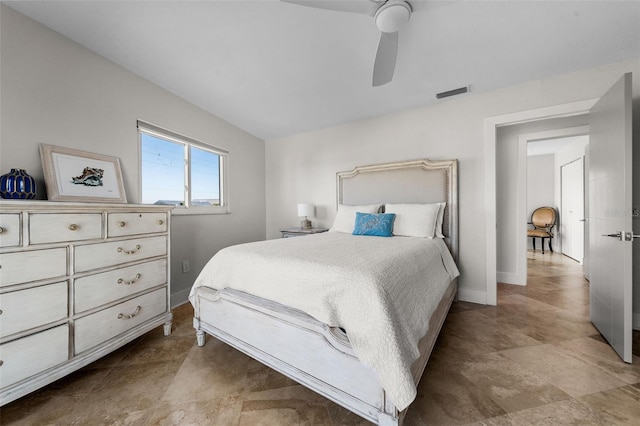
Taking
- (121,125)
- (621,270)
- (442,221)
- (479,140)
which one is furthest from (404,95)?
(121,125)

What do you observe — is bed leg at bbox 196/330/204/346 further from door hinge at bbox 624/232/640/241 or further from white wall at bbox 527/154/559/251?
white wall at bbox 527/154/559/251

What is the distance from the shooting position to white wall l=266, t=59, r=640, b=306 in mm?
2324

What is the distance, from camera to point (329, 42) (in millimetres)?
1908

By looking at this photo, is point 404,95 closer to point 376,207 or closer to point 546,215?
point 376,207

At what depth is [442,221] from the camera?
276cm

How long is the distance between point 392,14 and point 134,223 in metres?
2.30

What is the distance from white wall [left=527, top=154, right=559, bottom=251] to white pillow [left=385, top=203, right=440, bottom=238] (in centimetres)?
495

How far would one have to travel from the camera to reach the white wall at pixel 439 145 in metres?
2.32

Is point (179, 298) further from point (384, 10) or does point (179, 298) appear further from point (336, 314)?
point (384, 10)

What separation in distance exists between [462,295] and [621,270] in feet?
4.38

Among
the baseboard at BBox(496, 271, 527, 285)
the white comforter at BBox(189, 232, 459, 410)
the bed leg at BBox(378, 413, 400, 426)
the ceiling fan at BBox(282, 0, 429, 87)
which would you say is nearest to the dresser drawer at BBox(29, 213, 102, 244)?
the white comforter at BBox(189, 232, 459, 410)

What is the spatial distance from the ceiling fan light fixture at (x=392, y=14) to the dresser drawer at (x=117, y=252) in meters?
2.31

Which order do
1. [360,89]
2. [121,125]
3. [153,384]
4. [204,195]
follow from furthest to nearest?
[204,195]
[360,89]
[121,125]
[153,384]

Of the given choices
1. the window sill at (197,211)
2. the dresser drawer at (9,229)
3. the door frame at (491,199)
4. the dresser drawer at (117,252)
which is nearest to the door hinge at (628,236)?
the door frame at (491,199)
